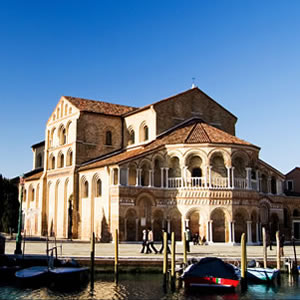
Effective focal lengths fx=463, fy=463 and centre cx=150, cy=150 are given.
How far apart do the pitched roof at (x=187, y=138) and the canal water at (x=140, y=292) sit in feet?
55.3

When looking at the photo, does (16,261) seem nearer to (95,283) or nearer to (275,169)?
(95,283)

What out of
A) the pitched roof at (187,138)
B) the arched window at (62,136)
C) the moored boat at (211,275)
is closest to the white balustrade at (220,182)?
the pitched roof at (187,138)

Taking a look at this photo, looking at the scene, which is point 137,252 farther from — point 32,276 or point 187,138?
point 187,138

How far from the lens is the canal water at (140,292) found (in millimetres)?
17516

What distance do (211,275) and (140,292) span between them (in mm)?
3113

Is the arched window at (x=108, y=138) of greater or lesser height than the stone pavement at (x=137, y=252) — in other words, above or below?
above

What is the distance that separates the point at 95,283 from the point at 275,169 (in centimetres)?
2517

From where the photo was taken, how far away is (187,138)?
37.2 m

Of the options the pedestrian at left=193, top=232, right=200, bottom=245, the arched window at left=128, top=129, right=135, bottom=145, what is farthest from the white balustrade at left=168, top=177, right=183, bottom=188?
the arched window at left=128, top=129, right=135, bottom=145

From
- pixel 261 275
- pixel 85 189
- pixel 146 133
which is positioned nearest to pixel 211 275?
pixel 261 275

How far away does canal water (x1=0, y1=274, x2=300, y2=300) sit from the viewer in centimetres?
1752

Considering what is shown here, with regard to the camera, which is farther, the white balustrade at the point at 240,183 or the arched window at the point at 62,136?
the arched window at the point at 62,136

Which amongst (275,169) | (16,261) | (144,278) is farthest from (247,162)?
(16,261)

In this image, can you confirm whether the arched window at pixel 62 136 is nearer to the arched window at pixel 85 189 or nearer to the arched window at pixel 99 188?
the arched window at pixel 85 189
